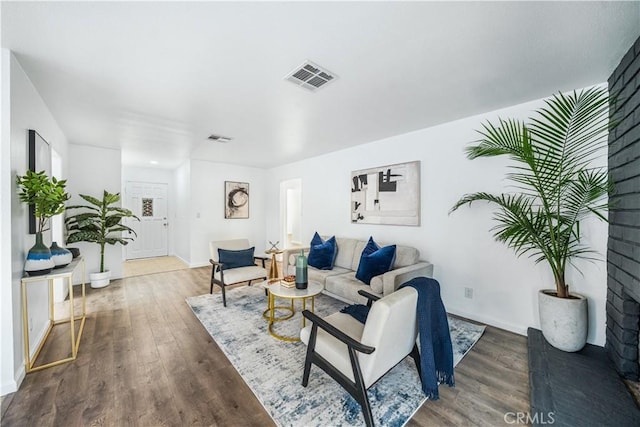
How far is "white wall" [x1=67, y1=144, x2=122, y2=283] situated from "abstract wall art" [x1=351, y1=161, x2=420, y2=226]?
441 centimetres

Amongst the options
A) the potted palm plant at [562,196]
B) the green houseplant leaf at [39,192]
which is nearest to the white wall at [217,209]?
the green houseplant leaf at [39,192]

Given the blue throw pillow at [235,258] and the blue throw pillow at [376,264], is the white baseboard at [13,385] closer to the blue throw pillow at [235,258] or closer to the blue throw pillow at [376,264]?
the blue throw pillow at [235,258]

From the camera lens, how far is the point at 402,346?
5.73ft

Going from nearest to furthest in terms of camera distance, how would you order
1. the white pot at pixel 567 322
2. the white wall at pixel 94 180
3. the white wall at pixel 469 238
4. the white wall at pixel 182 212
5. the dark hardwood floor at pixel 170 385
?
the dark hardwood floor at pixel 170 385, the white pot at pixel 567 322, the white wall at pixel 469 238, the white wall at pixel 94 180, the white wall at pixel 182 212

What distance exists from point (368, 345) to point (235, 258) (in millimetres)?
2777

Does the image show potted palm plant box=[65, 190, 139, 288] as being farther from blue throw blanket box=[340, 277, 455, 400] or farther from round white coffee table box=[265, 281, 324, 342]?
blue throw blanket box=[340, 277, 455, 400]

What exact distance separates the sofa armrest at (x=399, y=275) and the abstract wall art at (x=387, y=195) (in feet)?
2.14

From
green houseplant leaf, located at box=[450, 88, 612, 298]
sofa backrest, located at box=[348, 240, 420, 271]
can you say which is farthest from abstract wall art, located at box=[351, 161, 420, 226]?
green houseplant leaf, located at box=[450, 88, 612, 298]

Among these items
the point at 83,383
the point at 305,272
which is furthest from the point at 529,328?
the point at 83,383

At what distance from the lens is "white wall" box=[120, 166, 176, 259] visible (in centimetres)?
661

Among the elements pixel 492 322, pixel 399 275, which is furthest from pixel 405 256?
pixel 492 322

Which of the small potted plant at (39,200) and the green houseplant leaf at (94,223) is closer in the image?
the small potted plant at (39,200)

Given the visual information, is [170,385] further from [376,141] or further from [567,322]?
[376,141]

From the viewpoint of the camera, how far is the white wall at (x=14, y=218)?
5.86 feet
